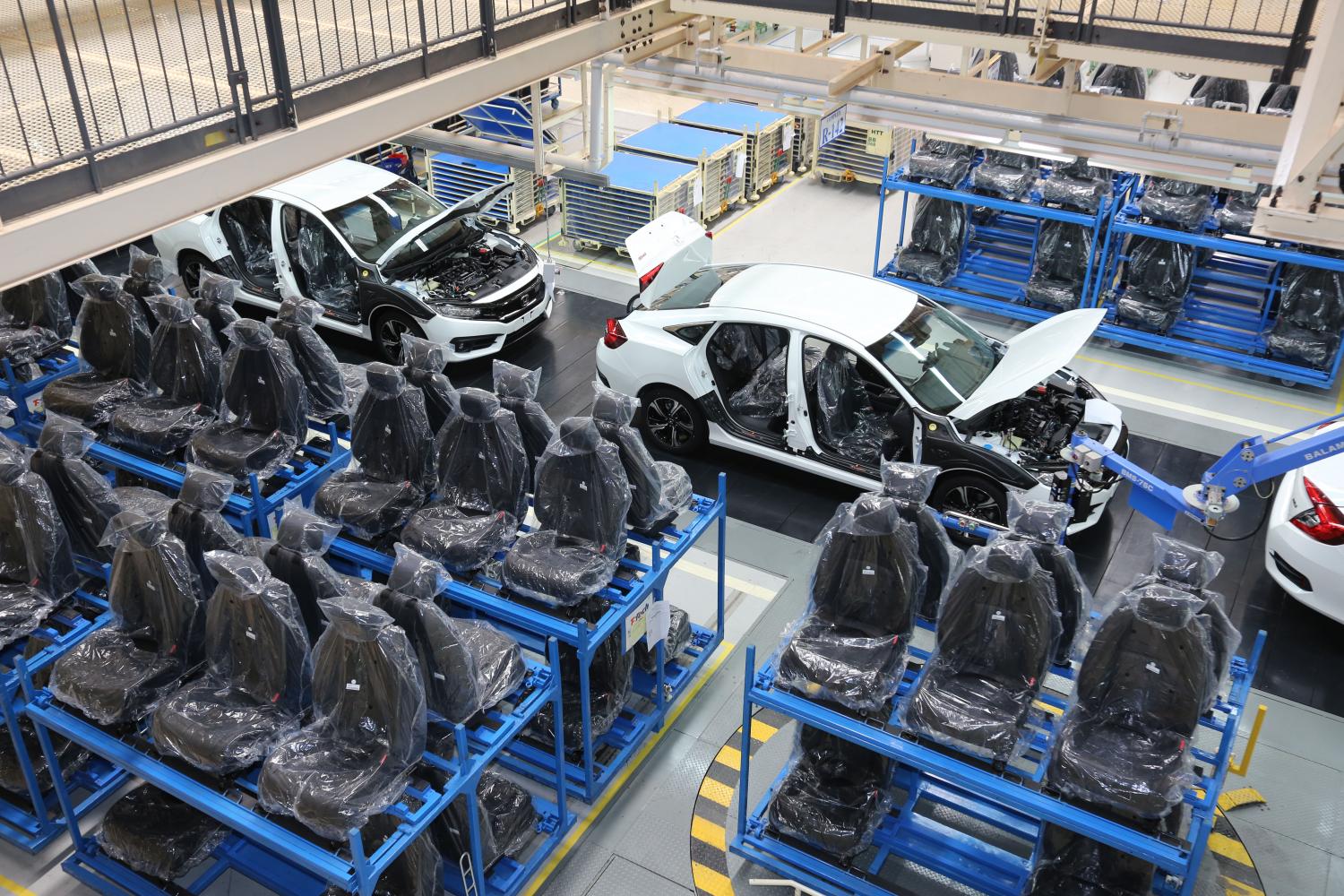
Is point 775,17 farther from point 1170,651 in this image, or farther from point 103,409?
point 103,409

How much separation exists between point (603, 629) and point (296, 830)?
173 centimetres

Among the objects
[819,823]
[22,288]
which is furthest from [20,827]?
[22,288]

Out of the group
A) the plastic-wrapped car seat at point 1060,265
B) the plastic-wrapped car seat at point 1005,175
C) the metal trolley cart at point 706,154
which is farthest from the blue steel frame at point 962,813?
the metal trolley cart at point 706,154

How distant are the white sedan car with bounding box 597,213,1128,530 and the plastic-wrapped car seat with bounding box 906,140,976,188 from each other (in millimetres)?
2789

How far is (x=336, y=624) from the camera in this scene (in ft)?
15.6

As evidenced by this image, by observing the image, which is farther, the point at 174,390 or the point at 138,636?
the point at 174,390

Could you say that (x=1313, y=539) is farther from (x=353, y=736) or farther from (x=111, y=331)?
(x=111, y=331)

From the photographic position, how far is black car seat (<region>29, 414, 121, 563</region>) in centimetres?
623

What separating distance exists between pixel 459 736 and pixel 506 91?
417 centimetres

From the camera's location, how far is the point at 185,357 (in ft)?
25.3

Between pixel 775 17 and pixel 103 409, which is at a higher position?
pixel 775 17

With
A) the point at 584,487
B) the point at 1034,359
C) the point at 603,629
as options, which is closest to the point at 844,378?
the point at 1034,359

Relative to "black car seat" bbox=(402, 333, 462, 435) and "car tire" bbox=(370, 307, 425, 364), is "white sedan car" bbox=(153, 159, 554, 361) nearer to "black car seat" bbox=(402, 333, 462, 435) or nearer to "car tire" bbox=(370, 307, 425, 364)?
"car tire" bbox=(370, 307, 425, 364)

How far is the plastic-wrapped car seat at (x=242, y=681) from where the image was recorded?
501cm
